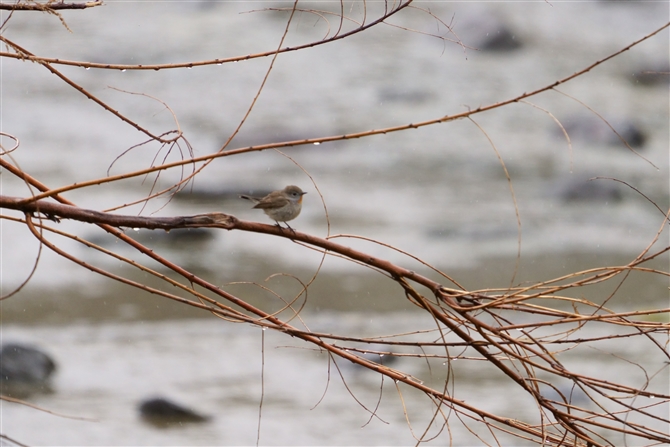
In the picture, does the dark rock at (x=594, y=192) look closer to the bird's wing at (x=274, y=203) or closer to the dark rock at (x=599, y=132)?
the dark rock at (x=599, y=132)

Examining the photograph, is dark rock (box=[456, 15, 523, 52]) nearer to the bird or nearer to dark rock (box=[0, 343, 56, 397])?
dark rock (box=[0, 343, 56, 397])

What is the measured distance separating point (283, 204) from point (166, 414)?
4.29 metres

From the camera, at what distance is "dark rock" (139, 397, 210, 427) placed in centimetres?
777

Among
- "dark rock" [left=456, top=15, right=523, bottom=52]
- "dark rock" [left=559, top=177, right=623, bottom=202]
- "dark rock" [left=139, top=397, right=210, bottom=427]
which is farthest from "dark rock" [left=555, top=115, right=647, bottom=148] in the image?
"dark rock" [left=139, top=397, right=210, bottom=427]

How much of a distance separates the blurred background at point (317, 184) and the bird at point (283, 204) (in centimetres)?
101

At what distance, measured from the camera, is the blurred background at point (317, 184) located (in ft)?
27.5

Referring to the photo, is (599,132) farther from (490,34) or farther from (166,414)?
(166,414)

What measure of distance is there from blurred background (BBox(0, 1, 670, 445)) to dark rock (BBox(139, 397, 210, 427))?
0.36 ft

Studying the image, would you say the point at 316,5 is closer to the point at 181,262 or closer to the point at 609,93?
the point at 609,93

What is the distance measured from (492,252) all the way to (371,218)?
252 cm

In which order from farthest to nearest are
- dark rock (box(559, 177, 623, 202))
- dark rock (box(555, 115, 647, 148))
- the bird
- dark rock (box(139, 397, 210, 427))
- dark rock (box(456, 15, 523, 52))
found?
dark rock (box(456, 15, 523, 52)), dark rock (box(555, 115, 647, 148)), dark rock (box(559, 177, 623, 202)), dark rock (box(139, 397, 210, 427)), the bird

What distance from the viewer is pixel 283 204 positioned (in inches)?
179

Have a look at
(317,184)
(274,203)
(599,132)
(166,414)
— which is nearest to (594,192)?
(599,132)

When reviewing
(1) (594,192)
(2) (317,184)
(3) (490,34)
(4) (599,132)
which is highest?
(3) (490,34)
